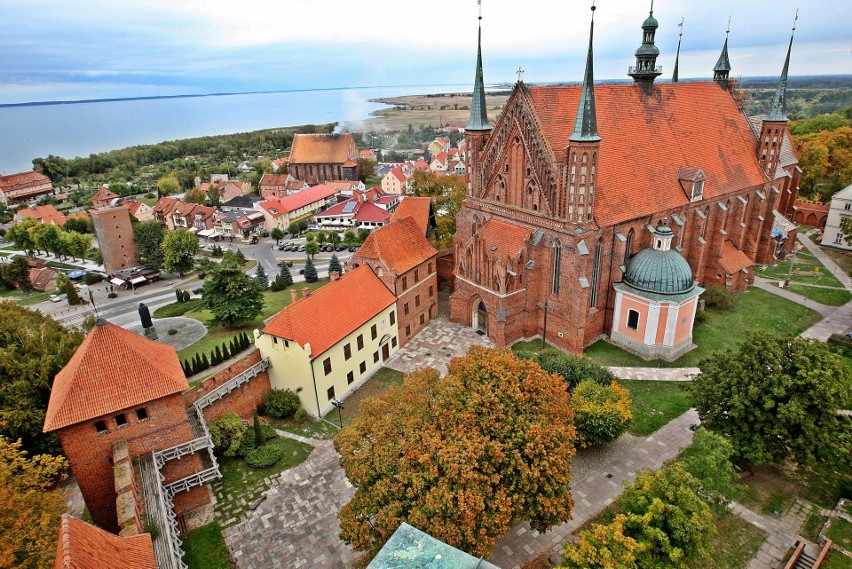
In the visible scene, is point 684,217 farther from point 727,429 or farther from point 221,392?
point 221,392

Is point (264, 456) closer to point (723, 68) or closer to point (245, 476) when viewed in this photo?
point (245, 476)

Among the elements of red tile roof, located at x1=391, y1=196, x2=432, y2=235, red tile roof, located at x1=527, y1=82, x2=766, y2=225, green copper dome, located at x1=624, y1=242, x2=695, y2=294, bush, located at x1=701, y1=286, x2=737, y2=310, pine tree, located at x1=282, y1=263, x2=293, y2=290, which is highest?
red tile roof, located at x1=527, y1=82, x2=766, y2=225

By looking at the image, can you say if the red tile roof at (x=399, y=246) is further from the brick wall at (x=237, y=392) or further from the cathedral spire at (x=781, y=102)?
the cathedral spire at (x=781, y=102)

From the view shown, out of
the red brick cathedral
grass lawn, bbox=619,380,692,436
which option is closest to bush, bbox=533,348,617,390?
grass lawn, bbox=619,380,692,436

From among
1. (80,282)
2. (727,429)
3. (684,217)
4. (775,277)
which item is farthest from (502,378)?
(80,282)

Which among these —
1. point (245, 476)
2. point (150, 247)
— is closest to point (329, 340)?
point (245, 476)

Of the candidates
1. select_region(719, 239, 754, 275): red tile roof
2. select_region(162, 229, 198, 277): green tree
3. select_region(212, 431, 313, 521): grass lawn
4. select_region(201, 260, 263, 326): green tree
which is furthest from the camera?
select_region(162, 229, 198, 277): green tree

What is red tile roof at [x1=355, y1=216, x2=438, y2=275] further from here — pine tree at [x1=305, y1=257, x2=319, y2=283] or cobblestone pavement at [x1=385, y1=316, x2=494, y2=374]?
pine tree at [x1=305, y1=257, x2=319, y2=283]
